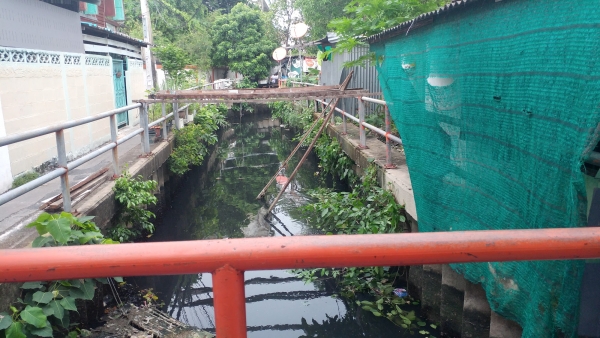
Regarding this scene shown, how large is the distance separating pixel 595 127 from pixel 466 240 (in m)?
0.85

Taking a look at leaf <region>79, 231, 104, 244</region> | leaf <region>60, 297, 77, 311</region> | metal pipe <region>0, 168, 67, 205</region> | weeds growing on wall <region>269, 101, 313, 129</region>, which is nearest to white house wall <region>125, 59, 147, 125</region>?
weeds growing on wall <region>269, 101, 313, 129</region>

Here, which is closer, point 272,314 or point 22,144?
point 272,314

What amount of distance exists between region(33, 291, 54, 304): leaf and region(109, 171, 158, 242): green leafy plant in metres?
2.03

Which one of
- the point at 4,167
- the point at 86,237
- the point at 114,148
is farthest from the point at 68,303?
the point at 4,167

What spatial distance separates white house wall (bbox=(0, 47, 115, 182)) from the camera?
5.95 m

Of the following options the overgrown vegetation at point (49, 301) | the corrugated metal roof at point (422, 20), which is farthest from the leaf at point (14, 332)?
the corrugated metal roof at point (422, 20)

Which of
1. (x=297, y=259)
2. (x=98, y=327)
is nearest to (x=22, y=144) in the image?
(x=98, y=327)

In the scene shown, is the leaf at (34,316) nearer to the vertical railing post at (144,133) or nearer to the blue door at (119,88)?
the vertical railing post at (144,133)

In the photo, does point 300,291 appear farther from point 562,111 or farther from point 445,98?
point 562,111

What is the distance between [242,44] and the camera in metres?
24.0

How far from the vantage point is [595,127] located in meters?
1.54

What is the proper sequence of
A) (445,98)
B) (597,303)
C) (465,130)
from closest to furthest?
(597,303), (465,130), (445,98)

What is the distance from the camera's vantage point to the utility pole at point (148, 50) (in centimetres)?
1395

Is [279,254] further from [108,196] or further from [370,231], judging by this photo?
[108,196]
